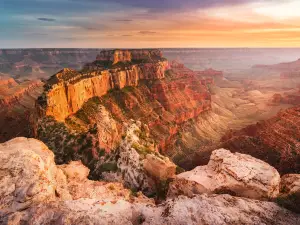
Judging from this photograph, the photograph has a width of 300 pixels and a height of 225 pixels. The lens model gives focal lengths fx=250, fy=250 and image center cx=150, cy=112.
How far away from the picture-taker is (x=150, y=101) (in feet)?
346

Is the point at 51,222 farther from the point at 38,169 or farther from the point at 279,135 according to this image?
the point at 279,135

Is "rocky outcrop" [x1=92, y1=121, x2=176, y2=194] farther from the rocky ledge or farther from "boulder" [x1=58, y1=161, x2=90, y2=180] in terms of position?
the rocky ledge

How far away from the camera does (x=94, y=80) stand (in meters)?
84.8

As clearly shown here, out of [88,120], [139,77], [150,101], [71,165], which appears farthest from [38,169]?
[139,77]

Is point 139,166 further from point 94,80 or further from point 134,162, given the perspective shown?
point 94,80

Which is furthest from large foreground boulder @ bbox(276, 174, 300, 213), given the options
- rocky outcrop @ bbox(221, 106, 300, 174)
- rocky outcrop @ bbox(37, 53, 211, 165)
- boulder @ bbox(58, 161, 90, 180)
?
rocky outcrop @ bbox(37, 53, 211, 165)

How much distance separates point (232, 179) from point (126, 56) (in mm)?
111076

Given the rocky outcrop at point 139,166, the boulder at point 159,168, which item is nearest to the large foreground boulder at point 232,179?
the boulder at point 159,168

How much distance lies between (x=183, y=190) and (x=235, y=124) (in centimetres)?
10736

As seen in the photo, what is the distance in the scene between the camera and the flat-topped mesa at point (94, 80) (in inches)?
2288

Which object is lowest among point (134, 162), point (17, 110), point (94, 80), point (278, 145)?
point (17, 110)

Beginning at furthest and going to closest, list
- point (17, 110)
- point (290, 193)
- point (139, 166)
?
point (17, 110)
point (139, 166)
point (290, 193)

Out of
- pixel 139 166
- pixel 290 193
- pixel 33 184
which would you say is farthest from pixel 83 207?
pixel 290 193

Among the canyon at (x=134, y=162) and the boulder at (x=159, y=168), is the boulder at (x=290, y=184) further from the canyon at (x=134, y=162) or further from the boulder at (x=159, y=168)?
the boulder at (x=159, y=168)
